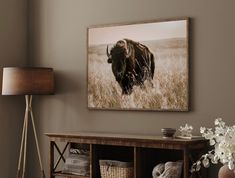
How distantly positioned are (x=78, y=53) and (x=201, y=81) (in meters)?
1.45

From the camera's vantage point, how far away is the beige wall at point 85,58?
436cm

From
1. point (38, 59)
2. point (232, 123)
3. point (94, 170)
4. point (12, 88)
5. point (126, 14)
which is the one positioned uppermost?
point (126, 14)

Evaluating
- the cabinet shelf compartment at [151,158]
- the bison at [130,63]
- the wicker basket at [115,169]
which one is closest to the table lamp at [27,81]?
the bison at [130,63]

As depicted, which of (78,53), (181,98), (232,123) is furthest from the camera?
(78,53)

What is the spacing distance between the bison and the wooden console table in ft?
1.85

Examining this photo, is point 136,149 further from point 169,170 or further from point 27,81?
point 27,81

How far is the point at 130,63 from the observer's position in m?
4.87

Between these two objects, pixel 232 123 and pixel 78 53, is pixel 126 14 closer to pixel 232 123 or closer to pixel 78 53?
pixel 78 53

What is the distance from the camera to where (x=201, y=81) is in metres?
4.47

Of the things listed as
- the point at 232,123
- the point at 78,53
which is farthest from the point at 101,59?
the point at 232,123

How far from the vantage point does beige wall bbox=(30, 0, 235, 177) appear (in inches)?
172

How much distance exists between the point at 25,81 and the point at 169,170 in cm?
173

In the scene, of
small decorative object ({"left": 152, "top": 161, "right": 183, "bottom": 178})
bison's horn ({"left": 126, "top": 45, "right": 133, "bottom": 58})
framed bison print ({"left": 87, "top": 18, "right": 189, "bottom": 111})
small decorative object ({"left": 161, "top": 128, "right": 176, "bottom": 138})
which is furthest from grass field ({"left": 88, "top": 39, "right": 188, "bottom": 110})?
small decorative object ({"left": 152, "top": 161, "right": 183, "bottom": 178})

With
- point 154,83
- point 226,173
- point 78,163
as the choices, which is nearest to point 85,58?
point 154,83
